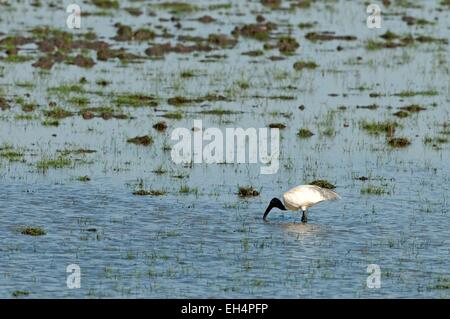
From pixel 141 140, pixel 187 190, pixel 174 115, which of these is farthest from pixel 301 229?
pixel 174 115

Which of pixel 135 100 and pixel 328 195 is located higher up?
pixel 135 100

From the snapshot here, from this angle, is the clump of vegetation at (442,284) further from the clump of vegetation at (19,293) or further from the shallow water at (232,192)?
the clump of vegetation at (19,293)

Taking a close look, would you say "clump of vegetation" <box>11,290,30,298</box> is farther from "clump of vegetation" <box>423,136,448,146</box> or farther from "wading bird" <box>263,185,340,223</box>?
"clump of vegetation" <box>423,136,448,146</box>

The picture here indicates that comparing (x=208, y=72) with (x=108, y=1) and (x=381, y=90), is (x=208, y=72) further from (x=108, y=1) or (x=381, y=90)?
(x=108, y=1)

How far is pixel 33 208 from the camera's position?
2172 cm

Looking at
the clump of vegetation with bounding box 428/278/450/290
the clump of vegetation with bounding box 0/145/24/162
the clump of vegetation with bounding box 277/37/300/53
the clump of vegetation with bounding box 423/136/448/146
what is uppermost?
the clump of vegetation with bounding box 277/37/300/53

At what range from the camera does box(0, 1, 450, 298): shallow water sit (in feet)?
58.7

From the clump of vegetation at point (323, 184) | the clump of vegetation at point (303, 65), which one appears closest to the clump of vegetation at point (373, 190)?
the clump of vegetation at point (323, 184)

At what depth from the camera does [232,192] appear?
909 inches

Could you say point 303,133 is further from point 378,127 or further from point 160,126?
point 160,126

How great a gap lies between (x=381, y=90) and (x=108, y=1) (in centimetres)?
2148

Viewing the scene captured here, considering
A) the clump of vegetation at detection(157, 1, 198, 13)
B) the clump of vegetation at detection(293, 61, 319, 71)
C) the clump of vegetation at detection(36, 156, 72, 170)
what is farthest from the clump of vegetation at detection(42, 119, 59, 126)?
the clump of vegetation at detection(157, 1, 198, 13)

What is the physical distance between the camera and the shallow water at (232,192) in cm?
1789
